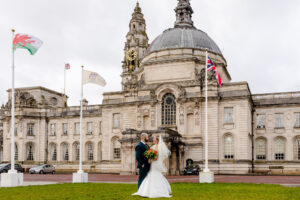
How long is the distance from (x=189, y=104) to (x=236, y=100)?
Result: 6.53m

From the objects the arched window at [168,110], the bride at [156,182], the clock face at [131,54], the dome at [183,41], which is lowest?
the bride at [156,182]

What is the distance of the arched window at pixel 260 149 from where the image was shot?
182ft

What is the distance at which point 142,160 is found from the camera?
57.2ft

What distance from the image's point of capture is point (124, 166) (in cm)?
5050

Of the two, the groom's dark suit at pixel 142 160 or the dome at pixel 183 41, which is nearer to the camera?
the groom's dark suit at pixel 142 160

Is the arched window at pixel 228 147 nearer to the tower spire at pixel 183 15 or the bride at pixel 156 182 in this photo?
the tower spire at pixel 183 15

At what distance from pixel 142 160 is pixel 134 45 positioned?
239 feet

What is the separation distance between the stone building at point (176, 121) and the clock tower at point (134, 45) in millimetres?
20114

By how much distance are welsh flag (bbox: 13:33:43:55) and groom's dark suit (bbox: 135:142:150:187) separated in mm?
13106

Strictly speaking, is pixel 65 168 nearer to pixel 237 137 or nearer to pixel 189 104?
pixel 189 104

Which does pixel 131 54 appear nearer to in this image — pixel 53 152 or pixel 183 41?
pixel 183 41

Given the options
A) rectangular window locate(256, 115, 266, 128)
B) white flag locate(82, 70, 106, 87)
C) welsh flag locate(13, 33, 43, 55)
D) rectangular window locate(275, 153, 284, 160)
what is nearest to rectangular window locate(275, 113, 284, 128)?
rectangular window locate(256, 115, 266, 128)

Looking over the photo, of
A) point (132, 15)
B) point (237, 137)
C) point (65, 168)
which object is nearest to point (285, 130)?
point (237, 137)

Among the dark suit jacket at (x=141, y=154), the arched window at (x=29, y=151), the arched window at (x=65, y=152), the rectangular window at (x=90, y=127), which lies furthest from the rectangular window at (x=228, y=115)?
the dark suit jacket at (x=141, y=154)
